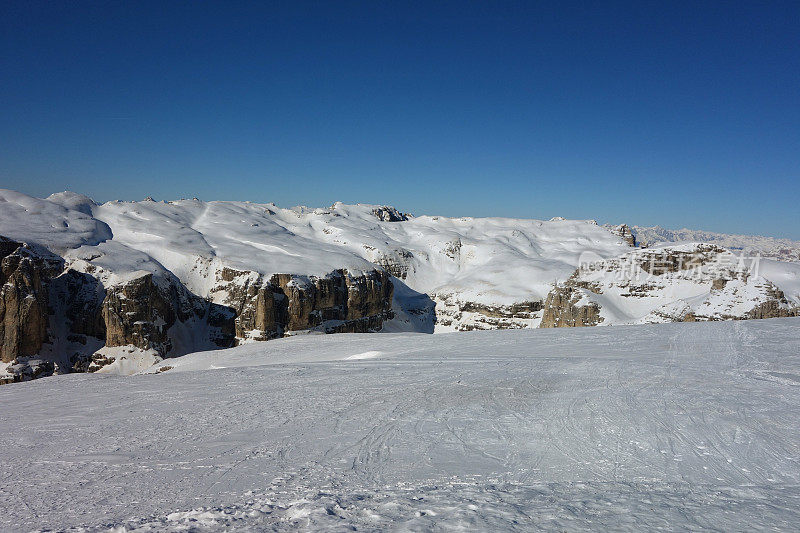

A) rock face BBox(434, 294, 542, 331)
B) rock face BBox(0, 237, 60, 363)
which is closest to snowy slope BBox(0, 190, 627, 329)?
rock face BBox(434, 294, 542, 331)

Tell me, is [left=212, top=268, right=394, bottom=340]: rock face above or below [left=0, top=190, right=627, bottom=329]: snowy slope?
below

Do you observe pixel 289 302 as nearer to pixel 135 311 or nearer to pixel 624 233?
pixel 135 311

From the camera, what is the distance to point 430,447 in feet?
16.9

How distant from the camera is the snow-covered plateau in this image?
111 feet

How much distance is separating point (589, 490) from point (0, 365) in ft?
143

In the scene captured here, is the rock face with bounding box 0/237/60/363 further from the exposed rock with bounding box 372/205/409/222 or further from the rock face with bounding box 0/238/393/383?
the exposed rock with bounding box 372/205/409/222

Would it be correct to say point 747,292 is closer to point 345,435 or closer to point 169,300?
point 345,435

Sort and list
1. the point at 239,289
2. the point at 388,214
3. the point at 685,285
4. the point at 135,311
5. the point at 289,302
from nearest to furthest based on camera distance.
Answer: the point at 685,285, the point at 135,311, the point at 289,302, the point at 239,289, the point at 388,214

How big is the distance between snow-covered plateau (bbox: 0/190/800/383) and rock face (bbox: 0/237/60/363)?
0.32 ft

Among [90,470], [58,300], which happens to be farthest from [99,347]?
[90,470]

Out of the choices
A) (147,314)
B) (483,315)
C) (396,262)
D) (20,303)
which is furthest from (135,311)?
(396,262)

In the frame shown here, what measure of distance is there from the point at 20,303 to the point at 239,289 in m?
17.8

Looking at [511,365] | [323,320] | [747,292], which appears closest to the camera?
[511,365]

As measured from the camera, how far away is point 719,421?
567 cm
